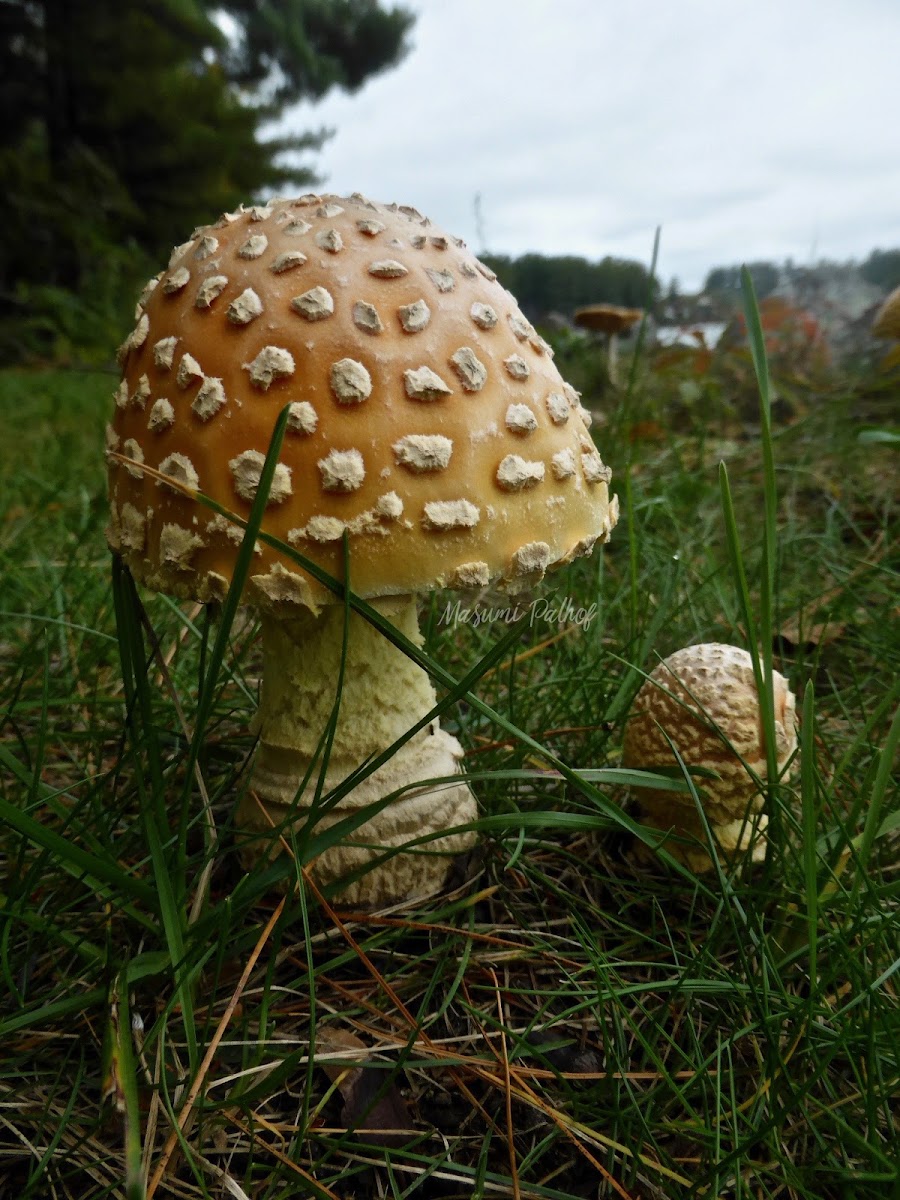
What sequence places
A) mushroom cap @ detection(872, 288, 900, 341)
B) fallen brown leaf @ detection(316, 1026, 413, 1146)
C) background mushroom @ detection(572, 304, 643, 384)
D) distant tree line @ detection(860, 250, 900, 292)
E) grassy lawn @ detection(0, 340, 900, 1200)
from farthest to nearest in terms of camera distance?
distant tree line @ detection(860, 250, 900, 292)
background mushroom @ detection(572, 304, 643, 384)
mushroom cap @ detection(872, 288, 900, 341)
fallen brown leaf @ detection(316, 1026, 413, 1146)
grassy lawn @ detection(0, 340, 900, 1200)

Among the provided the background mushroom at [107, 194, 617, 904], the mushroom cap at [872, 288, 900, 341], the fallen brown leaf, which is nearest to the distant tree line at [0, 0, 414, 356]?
the mushroom cap at [872, 288, 900, 341]

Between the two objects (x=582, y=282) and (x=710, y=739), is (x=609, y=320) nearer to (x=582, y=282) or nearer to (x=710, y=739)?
(x=582, y=282)

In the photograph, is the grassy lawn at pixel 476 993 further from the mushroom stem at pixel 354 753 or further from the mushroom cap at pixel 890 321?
the mushroom cap at pixel 890 321

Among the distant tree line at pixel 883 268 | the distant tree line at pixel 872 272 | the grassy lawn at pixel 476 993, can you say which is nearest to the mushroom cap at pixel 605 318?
the distant tree line at pixel 872 272

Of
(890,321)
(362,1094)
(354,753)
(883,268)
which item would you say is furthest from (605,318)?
(362,1094)

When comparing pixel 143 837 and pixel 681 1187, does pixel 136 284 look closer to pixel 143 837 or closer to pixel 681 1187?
pixel 143 837

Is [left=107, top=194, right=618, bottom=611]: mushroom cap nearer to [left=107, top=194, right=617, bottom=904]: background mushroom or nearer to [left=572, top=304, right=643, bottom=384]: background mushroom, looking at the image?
[left=107, top=194, right=617, bottom=904]: background mushroom
